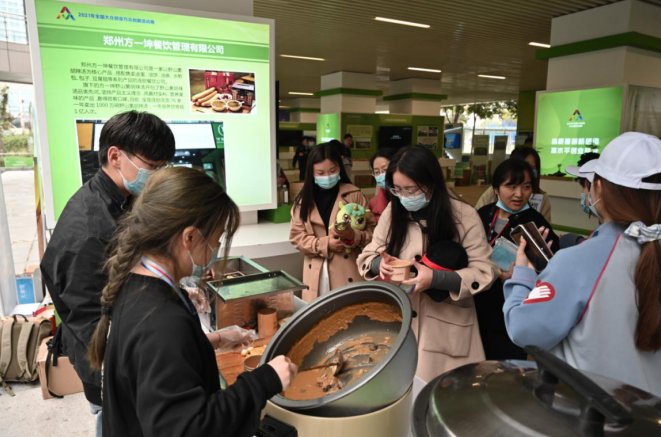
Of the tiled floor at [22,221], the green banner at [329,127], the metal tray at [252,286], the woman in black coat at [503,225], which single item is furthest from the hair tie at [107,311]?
the green banner at [329,127]

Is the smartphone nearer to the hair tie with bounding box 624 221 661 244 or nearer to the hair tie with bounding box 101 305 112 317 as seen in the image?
the hair tie with bounding box 624 221 661 244

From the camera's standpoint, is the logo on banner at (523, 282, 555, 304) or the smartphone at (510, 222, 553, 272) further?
the smartphone at (510, 222, 553, 272)

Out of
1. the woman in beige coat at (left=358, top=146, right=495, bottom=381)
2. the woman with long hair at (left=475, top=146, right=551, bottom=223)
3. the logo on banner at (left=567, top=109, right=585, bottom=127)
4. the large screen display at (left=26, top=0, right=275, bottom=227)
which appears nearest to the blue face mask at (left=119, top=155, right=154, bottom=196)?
the woman in beige coat at (left=358, top=146, right=495, bottom=381)

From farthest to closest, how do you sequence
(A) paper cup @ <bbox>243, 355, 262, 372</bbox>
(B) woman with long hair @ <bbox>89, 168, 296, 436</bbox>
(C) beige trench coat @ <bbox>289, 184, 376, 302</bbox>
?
1. (C) beige trench coat @ <bbox>289, 184, 376, 302</bbox>
2. (A) paper cup @ <bbox>243, 355, 262, 372</bbox>
3. (B) woman with long hair @ <bbox>89, 168, 296, 436</bbox>

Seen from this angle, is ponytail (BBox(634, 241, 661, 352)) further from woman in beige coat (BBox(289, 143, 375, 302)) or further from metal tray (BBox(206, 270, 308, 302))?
woman in beige coat (BBox(289, 143, 375, 302))

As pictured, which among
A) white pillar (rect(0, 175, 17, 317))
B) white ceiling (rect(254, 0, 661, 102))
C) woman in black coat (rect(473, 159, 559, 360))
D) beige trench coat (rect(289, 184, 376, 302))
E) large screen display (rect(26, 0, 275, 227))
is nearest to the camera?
woman in black coat (rect(473, 159, 559, 360))

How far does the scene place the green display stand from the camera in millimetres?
3777

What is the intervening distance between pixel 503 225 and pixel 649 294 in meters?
1.48

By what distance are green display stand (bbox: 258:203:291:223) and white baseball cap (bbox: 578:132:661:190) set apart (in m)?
2.89

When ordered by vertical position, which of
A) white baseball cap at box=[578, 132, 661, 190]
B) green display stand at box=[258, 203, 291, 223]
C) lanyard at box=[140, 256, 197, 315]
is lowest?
green display stand at box=[258, 203, 291, 223]

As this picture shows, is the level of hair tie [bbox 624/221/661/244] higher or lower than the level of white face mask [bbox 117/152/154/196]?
lower

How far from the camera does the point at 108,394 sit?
884 mm

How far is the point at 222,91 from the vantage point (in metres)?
3.24

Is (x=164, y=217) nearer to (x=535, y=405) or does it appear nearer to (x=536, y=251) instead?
(x=535, y=405)
